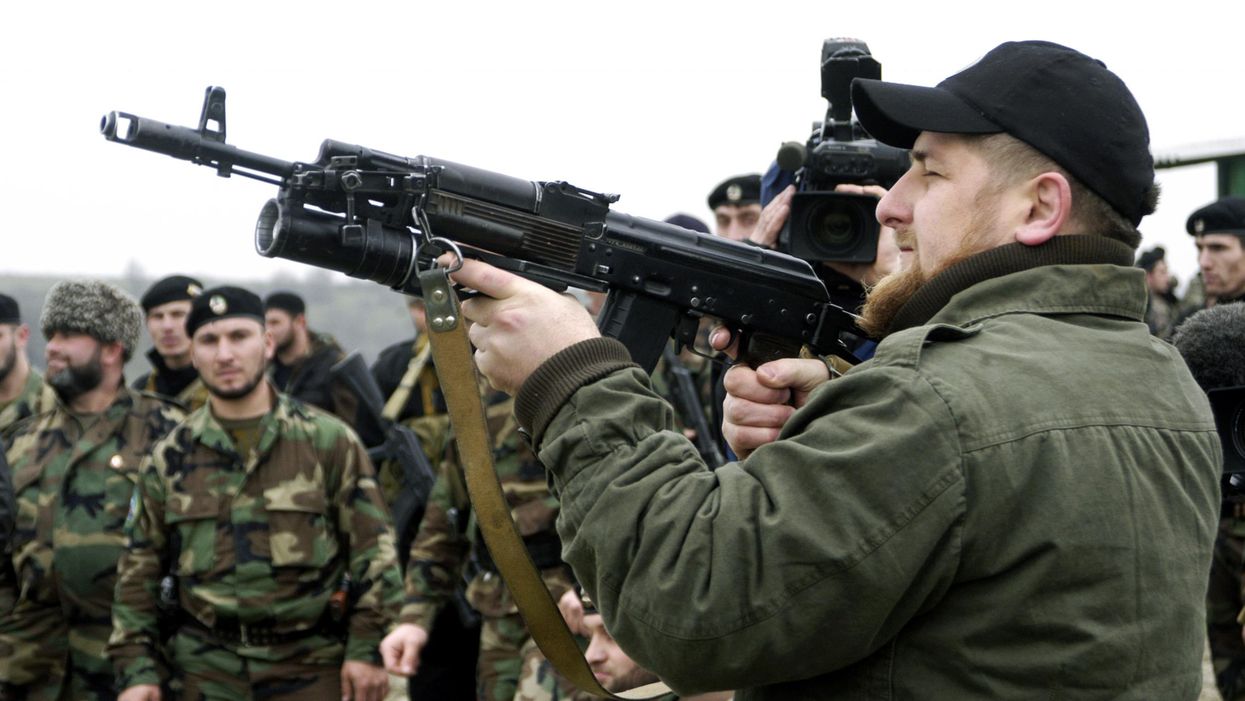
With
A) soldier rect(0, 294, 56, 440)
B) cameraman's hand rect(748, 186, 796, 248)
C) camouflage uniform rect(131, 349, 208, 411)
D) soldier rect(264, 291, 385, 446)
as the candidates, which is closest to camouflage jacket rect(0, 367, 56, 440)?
soldier rect(0, 294, 56, 440)

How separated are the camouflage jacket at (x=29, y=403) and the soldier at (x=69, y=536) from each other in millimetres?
569

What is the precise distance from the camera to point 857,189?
138 inches

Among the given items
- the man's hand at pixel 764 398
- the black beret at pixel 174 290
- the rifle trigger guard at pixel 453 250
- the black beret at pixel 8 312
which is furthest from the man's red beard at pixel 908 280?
the black beret at pixel 8 312

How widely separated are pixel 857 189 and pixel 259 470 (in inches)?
130

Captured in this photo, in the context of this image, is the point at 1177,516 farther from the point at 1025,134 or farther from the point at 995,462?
the point at 1025,134

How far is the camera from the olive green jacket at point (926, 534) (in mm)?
1693

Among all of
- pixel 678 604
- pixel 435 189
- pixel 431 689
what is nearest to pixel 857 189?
pixel 435 189

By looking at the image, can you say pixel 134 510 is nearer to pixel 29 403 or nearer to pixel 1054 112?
pixel 29 403

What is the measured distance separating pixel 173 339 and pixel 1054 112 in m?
7.43

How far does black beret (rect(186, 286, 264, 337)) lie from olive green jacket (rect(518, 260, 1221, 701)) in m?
4.77

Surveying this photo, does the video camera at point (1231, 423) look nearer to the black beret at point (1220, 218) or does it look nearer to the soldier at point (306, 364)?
the black beret at point (1220, 218)

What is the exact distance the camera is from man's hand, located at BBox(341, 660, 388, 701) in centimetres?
563

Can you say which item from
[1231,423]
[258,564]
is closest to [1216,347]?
[1231,423]

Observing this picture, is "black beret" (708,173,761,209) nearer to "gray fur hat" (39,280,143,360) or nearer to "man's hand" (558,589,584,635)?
"man's hand" (558,589,584,635)
